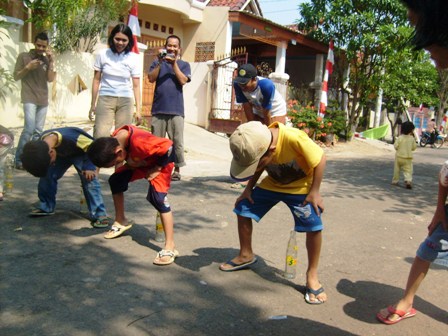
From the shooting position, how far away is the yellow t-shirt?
329 centimetres

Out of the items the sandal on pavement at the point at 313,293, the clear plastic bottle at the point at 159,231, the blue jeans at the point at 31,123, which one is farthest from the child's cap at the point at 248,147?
the blue jeans at the point at 31,123

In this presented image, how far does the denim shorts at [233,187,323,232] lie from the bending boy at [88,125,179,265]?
2.16 ft

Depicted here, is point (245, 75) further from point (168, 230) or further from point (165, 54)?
point (168, 230)

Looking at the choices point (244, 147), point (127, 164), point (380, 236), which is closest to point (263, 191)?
point (244, 147)

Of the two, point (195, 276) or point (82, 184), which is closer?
point (195, 276)

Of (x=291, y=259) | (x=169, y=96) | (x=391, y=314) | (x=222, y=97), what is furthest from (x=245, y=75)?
(x=222, y=97)

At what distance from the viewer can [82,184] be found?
4.73 m

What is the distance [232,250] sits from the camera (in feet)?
14.2

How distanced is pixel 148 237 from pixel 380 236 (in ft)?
8.30

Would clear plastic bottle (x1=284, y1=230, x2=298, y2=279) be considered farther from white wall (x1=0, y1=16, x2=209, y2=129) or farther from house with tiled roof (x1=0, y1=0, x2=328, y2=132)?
house with tiled roof (x1=0, y1=0, x2=328, y2=132)

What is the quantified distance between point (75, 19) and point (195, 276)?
29.6 feet

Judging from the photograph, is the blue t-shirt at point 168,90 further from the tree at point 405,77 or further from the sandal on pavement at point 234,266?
the tree at point 405,77

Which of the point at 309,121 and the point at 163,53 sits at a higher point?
the point at 163,53

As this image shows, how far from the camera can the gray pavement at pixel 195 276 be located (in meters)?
2.94
